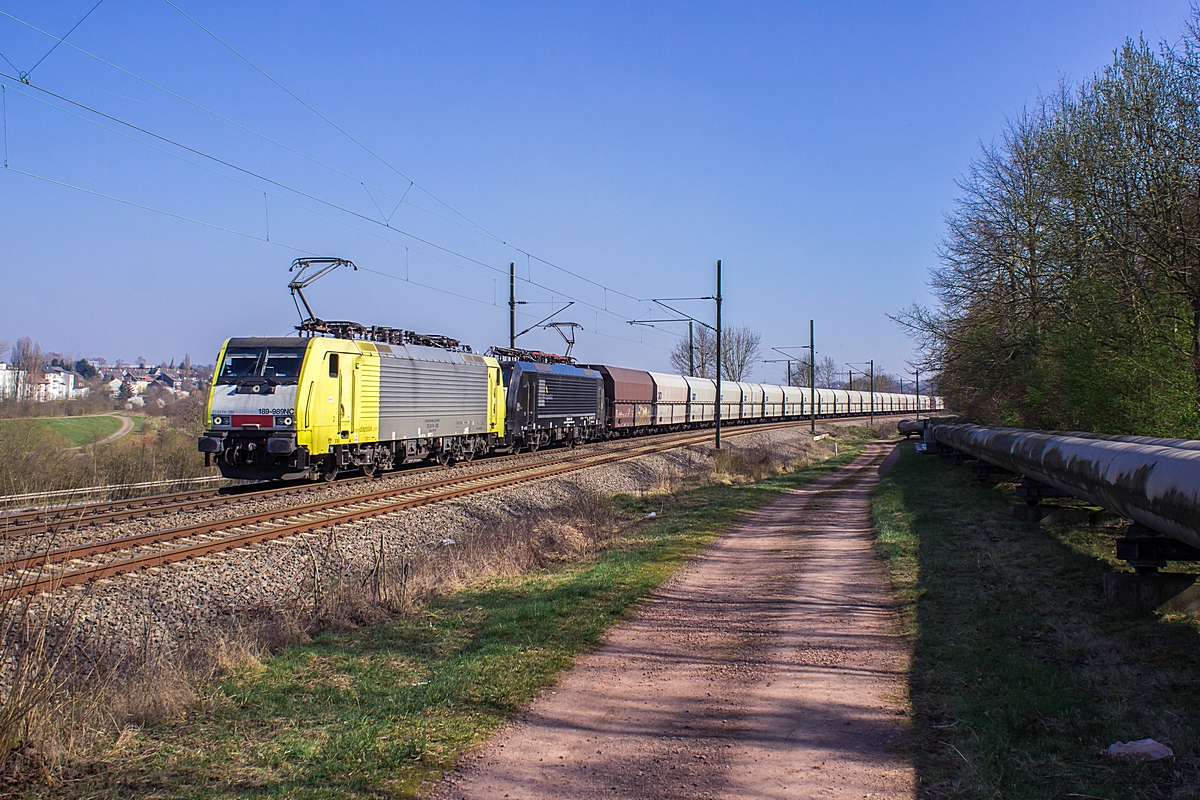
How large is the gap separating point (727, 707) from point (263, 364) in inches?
581

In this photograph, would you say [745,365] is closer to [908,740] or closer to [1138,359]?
[1138,359]

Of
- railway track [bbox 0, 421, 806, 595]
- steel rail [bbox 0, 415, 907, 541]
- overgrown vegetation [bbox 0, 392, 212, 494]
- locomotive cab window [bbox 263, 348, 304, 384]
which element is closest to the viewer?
railway track [bbox 0, 421, 806, 595]

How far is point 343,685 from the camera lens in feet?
19.5

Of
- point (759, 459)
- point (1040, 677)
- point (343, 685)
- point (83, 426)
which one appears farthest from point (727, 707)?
point (83, 426)

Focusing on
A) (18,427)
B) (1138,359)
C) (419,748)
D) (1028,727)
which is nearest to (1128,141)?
(1138,359)

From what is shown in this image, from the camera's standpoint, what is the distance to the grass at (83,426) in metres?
33.4

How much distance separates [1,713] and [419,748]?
2.21 meters

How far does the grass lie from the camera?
3344 cm

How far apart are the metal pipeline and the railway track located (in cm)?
753

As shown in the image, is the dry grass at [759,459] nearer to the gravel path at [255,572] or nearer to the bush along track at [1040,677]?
the gravel path at [255,572]

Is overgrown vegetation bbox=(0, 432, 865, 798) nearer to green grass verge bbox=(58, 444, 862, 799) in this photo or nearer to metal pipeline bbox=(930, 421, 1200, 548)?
green grass verge bbox=(58, 444, 862, 799)

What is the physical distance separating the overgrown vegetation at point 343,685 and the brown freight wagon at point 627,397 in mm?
28605

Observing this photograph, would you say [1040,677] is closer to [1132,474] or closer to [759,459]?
[1132,474]

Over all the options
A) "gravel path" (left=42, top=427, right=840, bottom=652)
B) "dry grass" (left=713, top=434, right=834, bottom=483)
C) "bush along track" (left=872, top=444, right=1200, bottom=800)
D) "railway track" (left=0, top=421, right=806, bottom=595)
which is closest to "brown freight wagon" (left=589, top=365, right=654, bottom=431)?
"dry grass" (left=713, top=434, right=834, bottom=483)
